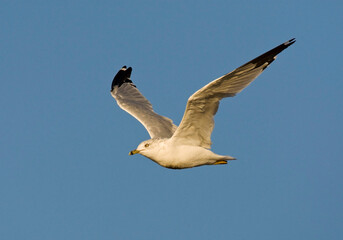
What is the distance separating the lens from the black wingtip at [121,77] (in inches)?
708

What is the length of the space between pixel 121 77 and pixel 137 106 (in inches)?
99.0

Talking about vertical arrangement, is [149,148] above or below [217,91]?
below

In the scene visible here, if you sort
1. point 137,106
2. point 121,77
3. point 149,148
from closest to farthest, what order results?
point 149,148 < point 137,106 < point 121,77

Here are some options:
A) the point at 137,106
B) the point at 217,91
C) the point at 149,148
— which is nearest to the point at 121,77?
the point at 137,106

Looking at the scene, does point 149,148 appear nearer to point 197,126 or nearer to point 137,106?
point 197,126

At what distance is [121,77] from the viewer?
18328mm

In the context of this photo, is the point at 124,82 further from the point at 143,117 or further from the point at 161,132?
the point at 161,132

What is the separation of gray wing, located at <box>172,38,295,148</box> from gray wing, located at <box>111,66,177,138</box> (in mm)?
2545

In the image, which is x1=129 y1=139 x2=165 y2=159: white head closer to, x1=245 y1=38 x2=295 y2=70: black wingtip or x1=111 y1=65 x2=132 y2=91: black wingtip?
x1=245 y1=38 x2=295 y2=70: black wingtip

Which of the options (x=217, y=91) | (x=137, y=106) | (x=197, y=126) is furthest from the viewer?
(x=137, y=106)

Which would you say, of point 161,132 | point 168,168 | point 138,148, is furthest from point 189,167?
point 161,132

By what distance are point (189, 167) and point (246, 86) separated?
2.67m

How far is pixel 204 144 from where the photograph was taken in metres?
12.3

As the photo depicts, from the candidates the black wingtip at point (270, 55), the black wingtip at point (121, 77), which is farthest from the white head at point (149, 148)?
the black wingtip at point (121, 77)
